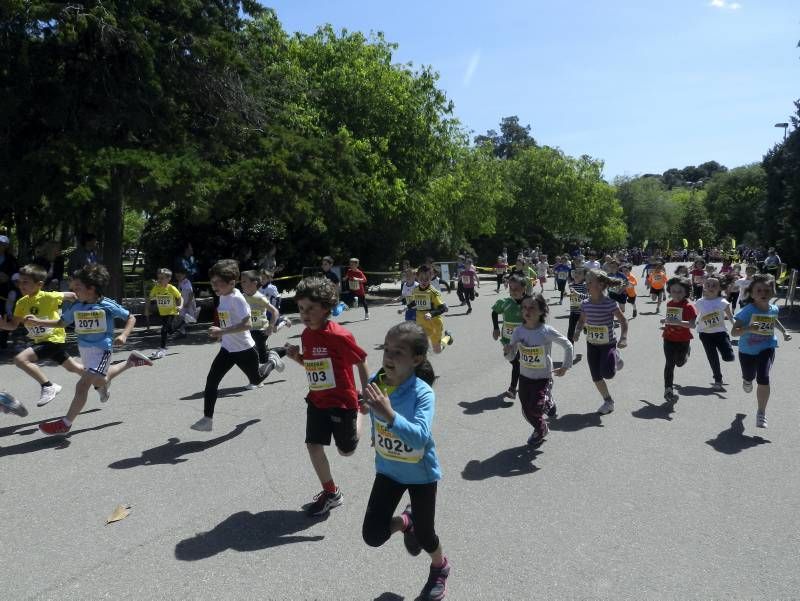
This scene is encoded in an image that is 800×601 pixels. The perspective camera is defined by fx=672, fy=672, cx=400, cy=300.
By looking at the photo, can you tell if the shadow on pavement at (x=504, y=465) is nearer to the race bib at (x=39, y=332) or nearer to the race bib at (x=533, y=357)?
the race bib at (x=533, y=357)

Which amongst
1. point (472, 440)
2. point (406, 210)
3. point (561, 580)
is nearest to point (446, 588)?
point (561, 580)

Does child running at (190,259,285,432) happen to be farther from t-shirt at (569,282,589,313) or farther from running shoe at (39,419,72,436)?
t-shirt at (569,282,589,313)

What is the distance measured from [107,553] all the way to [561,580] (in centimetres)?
271

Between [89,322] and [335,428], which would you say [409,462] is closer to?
[335,428]

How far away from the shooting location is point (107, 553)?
13.4 ft

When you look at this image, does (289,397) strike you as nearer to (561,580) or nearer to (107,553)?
(107,553)

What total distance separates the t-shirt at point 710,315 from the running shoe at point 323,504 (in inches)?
238

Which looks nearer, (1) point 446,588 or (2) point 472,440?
(1) point 446,588

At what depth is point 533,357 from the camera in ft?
20.5

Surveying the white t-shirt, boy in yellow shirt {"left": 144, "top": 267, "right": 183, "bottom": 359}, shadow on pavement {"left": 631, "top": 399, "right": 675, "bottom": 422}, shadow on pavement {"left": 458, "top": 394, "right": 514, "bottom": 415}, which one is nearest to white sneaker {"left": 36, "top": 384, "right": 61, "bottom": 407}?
the white t-shirt

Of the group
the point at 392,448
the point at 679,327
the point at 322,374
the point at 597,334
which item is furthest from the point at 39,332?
the point at 679,327

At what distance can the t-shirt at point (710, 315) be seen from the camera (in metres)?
8.63

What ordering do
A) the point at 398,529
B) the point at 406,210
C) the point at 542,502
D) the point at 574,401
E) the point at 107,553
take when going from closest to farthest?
1. the point at 398,529
2. the point at 107,553
3. the point at 542,502
4. the point at 574,401
5. the point at 406,210

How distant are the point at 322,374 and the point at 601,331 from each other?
3883 millimetres
